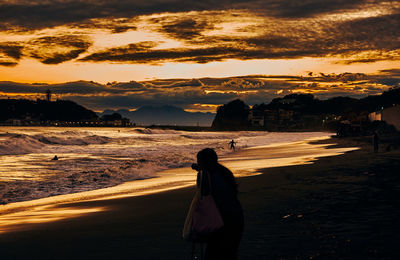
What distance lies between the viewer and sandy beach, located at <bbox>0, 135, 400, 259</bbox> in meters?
6.77

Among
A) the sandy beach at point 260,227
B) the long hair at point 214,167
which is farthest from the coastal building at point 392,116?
the long hair at point 214,167

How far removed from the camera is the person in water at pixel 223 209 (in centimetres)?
462

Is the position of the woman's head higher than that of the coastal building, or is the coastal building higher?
the woman's head

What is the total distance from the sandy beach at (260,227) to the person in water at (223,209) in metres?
1.88

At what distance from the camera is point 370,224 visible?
7961mm

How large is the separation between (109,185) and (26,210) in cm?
635

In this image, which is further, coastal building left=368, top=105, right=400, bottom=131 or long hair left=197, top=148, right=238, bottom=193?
coastal building left=368, top=105, right=400, bottom=131

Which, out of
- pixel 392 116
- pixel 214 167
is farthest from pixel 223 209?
pixel 392 116

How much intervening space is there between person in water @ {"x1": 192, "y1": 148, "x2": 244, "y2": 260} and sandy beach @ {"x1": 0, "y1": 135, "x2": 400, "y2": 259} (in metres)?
1.88

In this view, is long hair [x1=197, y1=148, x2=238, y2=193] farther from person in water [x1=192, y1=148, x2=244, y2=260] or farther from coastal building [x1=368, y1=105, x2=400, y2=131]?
coastal building [x1=368, y1=105, x2=400, y2=131]

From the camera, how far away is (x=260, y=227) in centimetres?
834

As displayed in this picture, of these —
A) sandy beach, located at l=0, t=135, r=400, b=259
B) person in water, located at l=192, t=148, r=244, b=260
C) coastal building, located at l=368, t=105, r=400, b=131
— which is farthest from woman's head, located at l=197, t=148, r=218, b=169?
coastal building, located at l=368, t=105, r=400, b=131

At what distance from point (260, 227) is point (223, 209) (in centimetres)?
395

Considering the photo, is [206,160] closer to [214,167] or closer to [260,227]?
[214,167]
